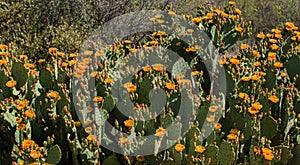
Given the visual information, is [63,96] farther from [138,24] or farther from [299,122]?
[138,24]

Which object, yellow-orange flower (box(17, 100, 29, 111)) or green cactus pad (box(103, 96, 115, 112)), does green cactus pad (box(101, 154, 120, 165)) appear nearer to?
green cactus pad (box(103, 96, 115, 112))

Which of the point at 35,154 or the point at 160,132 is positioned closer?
the point at 35,154

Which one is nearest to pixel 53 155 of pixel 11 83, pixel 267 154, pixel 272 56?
pixel 11 83

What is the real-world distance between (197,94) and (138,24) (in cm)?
349

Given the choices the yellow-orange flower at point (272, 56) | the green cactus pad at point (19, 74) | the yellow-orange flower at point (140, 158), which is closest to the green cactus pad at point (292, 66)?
the yellow-orange flower at point (272, 56)

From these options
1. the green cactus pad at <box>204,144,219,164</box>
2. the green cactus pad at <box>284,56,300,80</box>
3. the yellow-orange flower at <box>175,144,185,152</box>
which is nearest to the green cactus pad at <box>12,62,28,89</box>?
the yellow-orange flower at <box>175,144,185,152</box>

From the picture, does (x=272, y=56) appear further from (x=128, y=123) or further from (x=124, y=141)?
(x=124, y=141)

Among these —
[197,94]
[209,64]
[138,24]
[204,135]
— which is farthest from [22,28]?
[204,135]

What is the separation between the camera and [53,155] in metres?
2.89

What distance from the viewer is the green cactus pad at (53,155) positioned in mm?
2877

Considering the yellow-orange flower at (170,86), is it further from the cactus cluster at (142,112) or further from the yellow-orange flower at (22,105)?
the yellow-orange flower at (22,105)

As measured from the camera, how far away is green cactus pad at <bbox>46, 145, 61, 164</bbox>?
288 cm

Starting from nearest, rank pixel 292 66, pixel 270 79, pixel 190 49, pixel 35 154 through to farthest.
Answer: pixel 35 154 < pixel 270 79 < pixel 292 66 < pixel 190 49

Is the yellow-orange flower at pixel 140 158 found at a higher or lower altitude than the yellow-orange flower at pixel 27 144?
lower
